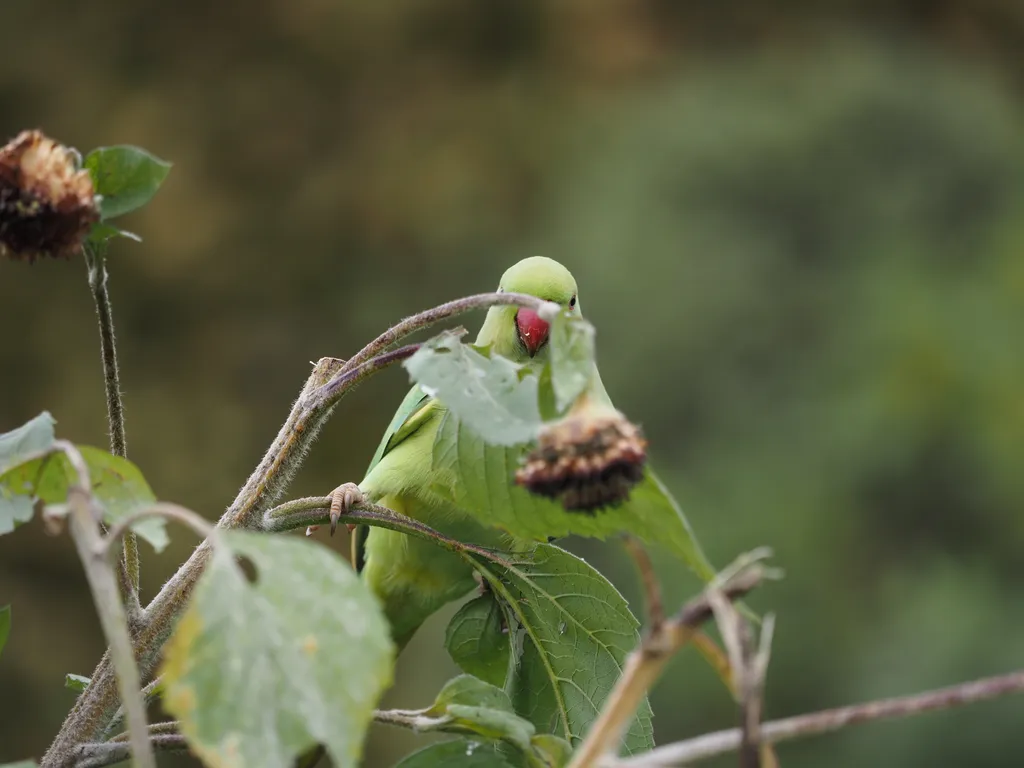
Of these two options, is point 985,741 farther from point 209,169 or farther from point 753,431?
point 209,169

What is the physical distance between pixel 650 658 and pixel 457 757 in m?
0.36

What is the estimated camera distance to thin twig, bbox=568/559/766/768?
0.56m

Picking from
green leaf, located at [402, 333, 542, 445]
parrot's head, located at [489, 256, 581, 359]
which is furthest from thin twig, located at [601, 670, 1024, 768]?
parrot's head, located at [489, 256, 581, 359]

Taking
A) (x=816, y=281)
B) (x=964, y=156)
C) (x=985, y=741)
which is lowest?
(x=985, y=741)

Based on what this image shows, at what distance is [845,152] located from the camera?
18.5ft

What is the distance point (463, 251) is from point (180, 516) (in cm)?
541

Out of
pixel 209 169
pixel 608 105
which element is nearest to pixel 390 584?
pixel 209 169

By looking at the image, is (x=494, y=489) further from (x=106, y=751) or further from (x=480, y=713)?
(x=106, y=751)

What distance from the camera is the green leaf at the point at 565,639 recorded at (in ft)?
3.24

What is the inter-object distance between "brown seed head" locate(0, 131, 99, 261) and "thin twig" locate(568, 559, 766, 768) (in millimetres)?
453

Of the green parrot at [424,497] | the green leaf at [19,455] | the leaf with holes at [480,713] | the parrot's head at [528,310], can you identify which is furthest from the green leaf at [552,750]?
the parrot's head at [528,310]

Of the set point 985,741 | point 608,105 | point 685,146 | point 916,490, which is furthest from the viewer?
point 608,105

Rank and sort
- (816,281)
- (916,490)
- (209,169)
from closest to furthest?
(916,490), (816,281), (209,169)

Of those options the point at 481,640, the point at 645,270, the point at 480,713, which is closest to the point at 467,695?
the point at 480,713
